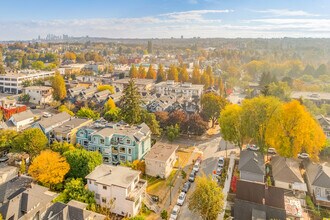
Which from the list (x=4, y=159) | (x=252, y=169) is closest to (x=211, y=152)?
(x=252, y=169)

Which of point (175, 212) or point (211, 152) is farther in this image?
point (211, 152)

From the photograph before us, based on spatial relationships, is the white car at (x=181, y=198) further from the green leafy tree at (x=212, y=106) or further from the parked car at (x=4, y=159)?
the parked car at (x=4, y=159)

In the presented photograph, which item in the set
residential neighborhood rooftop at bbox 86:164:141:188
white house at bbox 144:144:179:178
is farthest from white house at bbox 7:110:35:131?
white house at bbox 144:144:179:178

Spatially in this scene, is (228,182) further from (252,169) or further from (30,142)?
(30,142)

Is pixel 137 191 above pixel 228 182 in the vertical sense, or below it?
above

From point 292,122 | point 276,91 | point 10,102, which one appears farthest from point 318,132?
point 10,102

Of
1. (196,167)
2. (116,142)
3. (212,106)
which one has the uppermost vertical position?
(212,106)
